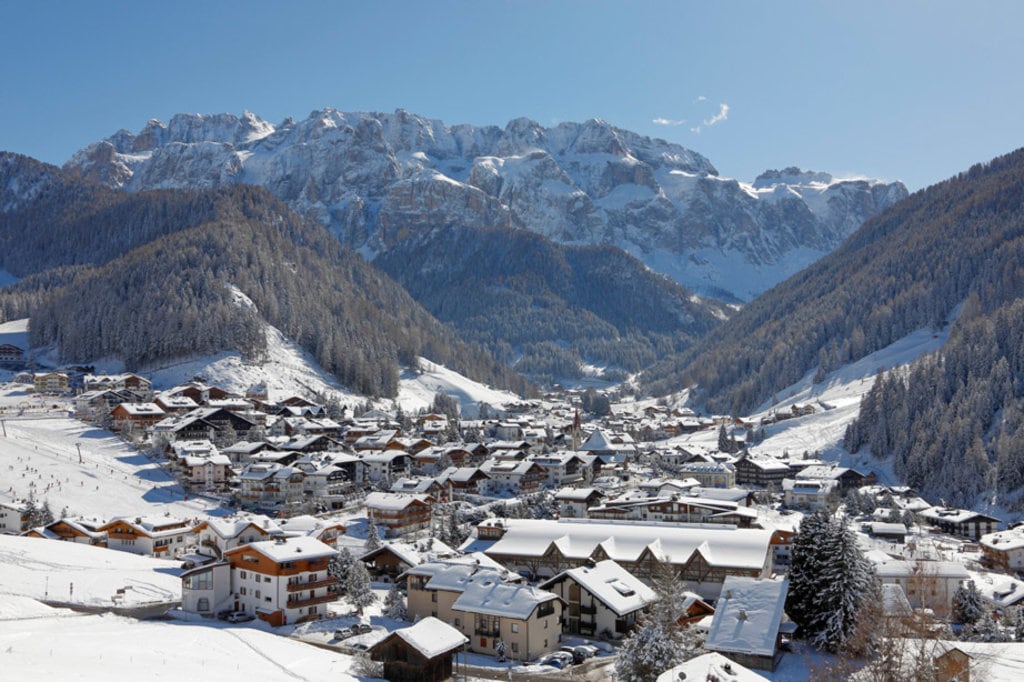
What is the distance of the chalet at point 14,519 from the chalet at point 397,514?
25.8 m

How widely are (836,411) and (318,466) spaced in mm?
82398

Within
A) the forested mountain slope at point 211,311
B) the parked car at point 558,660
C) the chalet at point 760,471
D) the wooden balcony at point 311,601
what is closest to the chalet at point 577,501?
the chalet at point 760,471

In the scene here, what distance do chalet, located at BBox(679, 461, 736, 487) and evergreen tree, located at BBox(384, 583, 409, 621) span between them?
194 ft

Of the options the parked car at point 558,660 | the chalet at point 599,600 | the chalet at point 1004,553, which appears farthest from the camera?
the chalet at point 1004,553

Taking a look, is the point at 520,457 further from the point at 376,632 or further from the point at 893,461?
the point at 376,632

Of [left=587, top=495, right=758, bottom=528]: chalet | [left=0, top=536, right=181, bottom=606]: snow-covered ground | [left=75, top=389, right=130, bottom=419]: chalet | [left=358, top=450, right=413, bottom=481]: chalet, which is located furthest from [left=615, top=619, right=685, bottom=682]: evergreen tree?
[left=75, top=389, right=130, bottom=419]: chalet

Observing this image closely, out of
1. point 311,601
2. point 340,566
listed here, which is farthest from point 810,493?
point 311,601

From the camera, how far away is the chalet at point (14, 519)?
2530 inches

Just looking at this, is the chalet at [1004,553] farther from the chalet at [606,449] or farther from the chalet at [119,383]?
the chalet at [119,383]

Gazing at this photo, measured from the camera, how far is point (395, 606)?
47.4m

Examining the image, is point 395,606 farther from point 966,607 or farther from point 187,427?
point 187,427

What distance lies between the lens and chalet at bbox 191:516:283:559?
56938 mm

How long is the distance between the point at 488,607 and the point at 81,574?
23860mm

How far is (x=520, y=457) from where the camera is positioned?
345ft
